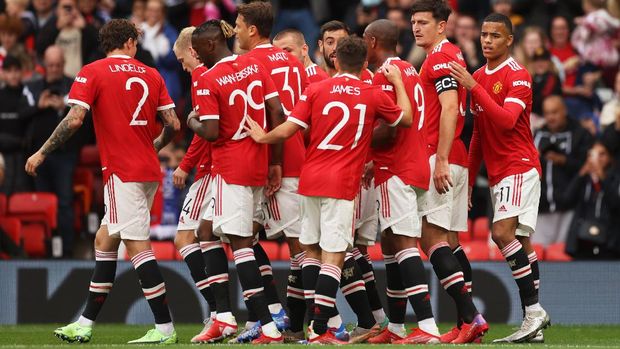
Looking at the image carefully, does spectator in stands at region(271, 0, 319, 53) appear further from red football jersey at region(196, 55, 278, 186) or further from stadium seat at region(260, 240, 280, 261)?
red football jersey at region(196, 55, 278, 186)

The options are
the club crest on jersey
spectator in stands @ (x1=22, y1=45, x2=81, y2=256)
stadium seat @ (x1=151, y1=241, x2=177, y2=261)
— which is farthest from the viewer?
spectator in stands @ (x1=22, y1=45, x2=81, y2=256)

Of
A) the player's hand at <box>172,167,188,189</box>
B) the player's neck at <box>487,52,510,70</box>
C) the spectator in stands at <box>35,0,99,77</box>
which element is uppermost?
the spectator in stands at <box>35,0,99,77</box>

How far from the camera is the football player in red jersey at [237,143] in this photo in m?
10.9

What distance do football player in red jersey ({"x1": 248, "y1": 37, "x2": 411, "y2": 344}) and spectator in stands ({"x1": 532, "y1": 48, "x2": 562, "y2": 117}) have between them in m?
6.87

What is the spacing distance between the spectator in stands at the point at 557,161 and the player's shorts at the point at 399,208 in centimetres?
540

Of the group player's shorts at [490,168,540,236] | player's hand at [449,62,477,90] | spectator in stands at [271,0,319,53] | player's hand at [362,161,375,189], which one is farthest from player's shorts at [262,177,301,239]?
spectator in stands at [271,0,319,53]

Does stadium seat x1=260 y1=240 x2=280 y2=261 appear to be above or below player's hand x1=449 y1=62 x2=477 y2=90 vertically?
below

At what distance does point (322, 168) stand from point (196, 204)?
5.57 ft

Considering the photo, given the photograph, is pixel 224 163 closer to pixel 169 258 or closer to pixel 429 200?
pixel 429 200

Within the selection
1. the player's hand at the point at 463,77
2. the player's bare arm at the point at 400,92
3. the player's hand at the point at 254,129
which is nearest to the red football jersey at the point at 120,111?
the player's hand at the point at 254,129

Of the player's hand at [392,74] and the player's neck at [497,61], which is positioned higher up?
the player's neck at [497,61]

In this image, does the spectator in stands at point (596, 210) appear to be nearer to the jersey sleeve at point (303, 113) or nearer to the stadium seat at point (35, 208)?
the jersey sleeve at point (303, 113)

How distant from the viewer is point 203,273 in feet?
39.3

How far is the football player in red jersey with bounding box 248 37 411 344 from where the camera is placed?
10609mm
